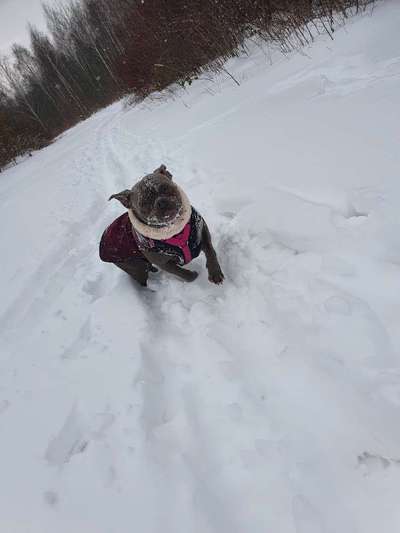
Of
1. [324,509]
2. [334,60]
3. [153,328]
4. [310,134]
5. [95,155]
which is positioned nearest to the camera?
[324,509]

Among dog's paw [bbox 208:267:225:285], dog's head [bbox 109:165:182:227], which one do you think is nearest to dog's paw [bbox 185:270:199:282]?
dog's paw [bbox 208:267:225:285]

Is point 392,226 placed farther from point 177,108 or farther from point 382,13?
point 177,108

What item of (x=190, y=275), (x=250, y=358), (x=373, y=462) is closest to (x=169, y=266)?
(x=190, y=275)

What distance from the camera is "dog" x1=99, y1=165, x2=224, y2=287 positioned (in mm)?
2338

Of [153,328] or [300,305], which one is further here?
[153,328]

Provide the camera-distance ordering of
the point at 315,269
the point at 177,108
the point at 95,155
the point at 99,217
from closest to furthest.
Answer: the point at 315,269 < the point at 99,217 < the point at 177,108 < the point at 95,155

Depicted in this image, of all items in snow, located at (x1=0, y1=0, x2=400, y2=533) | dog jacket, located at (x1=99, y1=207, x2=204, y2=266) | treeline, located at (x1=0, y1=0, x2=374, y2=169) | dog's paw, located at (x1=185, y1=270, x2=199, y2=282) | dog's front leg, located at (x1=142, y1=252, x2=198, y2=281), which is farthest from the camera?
treeline, located at (x1=0, y1=0, x2=374, y2=169)

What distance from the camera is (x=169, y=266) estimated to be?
2812 millimetres

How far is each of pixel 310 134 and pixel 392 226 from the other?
1.51 metres

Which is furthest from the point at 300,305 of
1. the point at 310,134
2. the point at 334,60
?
the point at 334,60

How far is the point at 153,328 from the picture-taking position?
2.63 metres

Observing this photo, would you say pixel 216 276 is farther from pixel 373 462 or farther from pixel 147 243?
pixel 373 462

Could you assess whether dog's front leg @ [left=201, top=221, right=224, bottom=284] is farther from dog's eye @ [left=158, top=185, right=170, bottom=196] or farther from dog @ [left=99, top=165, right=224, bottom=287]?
dog's eye @ [left=158, top=185, right=170, bottom=196]

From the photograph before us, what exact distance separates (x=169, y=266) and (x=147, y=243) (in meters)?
0.27
